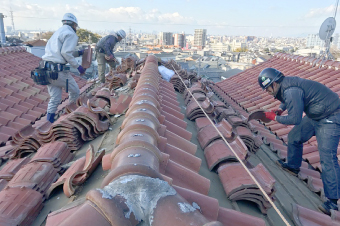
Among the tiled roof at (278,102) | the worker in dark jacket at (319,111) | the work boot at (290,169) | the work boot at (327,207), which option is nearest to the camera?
the work boot at (327,207)

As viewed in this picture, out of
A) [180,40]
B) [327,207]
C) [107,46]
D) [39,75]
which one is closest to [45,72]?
[39,75]

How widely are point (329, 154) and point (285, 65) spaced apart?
598 centimetres

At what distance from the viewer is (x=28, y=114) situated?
6.41m

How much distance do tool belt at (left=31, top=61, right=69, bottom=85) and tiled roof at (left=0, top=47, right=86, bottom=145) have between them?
57.9 inches

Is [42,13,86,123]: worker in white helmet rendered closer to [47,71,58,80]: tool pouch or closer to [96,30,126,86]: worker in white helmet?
[47,71,58,80]: tool pouch

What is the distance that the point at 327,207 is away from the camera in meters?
2.77

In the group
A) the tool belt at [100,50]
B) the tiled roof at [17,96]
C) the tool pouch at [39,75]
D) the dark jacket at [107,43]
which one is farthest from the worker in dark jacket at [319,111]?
the tool belt at [100,50]

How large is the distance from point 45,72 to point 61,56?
0.45 m

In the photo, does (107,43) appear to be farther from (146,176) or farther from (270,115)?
(146,176)

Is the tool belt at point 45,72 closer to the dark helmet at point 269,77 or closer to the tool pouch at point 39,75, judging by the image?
the tool pouch at point 39,75

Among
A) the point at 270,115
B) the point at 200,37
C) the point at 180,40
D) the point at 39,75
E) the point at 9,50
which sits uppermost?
the point at 200,37

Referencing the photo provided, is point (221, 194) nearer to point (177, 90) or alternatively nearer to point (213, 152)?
point (213, 152)

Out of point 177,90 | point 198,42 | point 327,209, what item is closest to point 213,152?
point 327,209

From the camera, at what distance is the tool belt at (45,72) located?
16.0 feet
